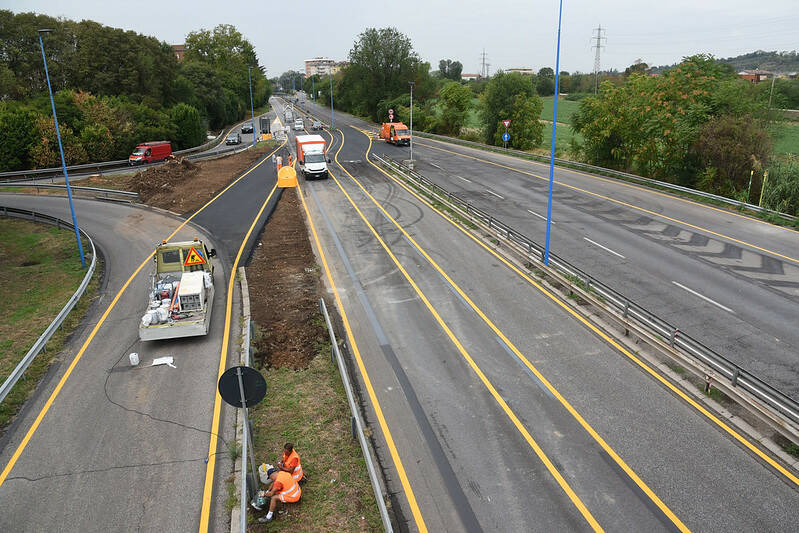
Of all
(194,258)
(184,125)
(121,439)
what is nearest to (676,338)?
(121,439)

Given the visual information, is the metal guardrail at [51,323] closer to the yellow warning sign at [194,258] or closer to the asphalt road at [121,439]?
the asphalt road at [121,439]

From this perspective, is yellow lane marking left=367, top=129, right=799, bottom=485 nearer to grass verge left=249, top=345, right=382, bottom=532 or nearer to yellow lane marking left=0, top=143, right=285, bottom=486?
grass verge left=249, top=345, right=382, bottom=532

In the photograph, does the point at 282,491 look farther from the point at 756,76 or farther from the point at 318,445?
the point at 756,76

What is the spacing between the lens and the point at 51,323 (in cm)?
1673

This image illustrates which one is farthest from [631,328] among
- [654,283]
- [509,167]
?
[509,167]

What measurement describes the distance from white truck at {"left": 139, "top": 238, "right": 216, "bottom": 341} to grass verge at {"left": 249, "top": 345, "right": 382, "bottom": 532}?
11.2 feet

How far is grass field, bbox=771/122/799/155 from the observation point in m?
31.7

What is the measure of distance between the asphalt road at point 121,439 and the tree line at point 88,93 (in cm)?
3669

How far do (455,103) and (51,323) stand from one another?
6248cm

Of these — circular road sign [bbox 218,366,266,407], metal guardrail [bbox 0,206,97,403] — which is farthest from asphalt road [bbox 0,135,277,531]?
circular road sign [bbox 218,366,266,407]

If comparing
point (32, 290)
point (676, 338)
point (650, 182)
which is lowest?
point (32, 290)

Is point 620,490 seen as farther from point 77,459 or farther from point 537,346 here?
point 77,459

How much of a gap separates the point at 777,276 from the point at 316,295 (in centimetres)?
1807

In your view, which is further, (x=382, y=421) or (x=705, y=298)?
(x=705, y=298)
